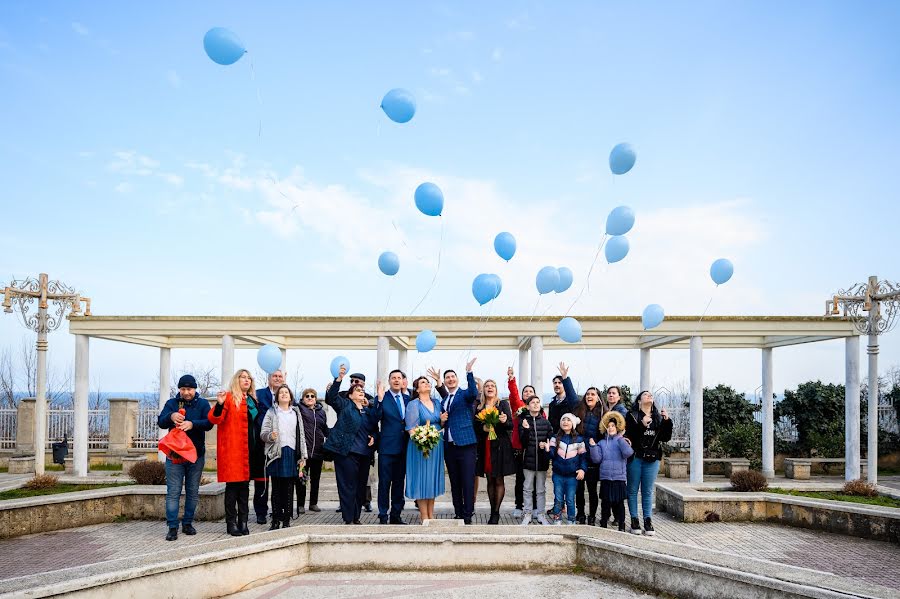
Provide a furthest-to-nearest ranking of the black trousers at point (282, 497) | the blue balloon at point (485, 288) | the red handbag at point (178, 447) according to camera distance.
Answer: the blue balloon at point (485, 288)
the black trousers at point (282, 497)
the red handbag at point (178, 447)

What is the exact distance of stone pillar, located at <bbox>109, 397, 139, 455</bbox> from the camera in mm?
18281

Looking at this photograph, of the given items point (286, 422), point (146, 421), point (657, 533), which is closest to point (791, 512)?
point (657, 533)

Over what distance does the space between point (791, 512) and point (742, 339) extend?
8.64 meters

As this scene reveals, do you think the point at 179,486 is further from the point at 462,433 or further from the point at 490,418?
the point at 490,418

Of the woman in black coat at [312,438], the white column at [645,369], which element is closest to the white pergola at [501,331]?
the white column at [645,369]

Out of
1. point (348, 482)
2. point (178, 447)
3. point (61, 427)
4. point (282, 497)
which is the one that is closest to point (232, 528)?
point (282, 497)

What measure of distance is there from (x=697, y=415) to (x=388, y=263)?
279 inches

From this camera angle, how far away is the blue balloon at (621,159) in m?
10.0

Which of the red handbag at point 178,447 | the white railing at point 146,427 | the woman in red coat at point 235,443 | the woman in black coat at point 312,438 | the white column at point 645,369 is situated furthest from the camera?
the white railing at point 146,427

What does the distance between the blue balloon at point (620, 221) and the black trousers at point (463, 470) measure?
4.23 meters

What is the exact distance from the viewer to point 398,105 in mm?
8938

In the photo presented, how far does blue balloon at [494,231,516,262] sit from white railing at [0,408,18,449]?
1553cm

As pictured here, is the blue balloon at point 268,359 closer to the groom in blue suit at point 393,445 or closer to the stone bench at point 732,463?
the groom in blue suit at point 393,445

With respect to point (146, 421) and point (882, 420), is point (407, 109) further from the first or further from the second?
point (882, 420)
